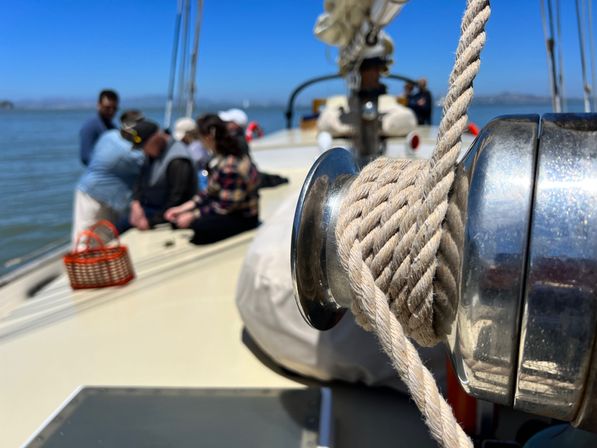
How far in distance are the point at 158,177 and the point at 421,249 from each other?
3229 millimetres

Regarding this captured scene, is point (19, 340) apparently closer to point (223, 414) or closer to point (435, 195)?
point (223, 414)

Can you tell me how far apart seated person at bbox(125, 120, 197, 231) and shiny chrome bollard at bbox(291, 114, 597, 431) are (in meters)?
3.13

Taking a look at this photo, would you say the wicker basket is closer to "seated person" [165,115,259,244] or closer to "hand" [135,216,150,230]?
"seated person" [165,115,259,244]

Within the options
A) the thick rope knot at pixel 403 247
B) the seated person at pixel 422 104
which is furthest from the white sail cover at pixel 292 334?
the seated person at pixel 422 104

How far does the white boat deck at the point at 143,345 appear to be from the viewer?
1415 millimetres

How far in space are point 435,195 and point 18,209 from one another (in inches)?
337

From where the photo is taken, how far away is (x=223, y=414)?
4.04 ft

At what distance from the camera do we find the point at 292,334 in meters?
1.35

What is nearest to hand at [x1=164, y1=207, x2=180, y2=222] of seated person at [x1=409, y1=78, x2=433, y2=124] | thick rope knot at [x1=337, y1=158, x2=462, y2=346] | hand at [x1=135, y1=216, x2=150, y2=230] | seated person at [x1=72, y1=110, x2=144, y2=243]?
hand at [x1=135, y1=216, x2=150, y2=230]

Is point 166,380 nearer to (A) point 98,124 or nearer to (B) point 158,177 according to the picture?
(B) point 158,177

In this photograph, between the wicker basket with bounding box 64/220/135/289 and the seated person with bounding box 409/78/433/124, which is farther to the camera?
the seated person with bounding box 409/78/433/124

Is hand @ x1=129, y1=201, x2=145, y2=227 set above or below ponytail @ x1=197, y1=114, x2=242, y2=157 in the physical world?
below

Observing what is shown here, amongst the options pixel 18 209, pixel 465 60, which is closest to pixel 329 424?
pixel 465 60

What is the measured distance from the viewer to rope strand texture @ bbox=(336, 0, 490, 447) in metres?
0.51
